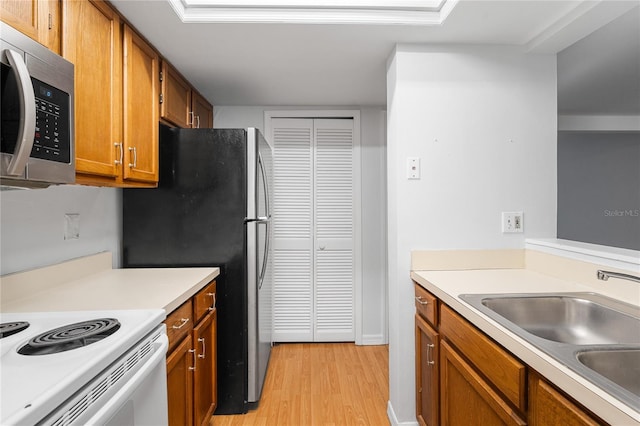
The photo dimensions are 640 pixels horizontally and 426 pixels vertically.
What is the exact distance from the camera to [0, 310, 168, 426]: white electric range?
0.65 metres

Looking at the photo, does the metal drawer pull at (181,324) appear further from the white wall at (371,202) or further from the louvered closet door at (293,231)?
the white wall at (371,202)

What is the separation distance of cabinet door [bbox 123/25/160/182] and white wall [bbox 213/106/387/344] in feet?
3.82

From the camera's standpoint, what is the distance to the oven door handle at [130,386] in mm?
767

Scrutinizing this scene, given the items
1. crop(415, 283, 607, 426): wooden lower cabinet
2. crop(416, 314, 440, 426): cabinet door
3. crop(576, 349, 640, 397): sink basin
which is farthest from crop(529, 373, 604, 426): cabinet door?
crop(416, 314, 440, 426): cabinet door

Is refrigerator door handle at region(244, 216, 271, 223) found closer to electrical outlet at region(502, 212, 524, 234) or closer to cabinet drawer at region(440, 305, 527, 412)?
cabinet drawer at region(440, 305, 527, 412)

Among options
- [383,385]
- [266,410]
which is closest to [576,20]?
[383,385]

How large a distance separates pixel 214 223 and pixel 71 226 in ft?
2.24

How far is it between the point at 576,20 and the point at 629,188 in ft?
14.0

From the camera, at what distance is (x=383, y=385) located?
2.29 m

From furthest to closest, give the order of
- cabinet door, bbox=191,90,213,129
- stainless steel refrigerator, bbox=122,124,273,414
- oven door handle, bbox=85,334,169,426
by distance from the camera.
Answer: cabinet door, bbox=191,90,213,129 → stainless steel refrigerator, bbox=122,124,273,414 → oven door handle, bbox=85,334,169,426

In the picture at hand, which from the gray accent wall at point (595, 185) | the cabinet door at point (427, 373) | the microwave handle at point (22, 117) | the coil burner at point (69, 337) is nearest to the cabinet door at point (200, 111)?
the microwave handle at point (22, 117)

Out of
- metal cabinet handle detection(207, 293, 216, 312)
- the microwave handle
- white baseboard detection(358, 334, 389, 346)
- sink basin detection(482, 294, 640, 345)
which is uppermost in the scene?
the microwave handle

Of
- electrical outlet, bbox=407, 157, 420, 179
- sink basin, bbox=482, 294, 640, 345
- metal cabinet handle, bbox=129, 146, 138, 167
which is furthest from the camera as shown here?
electrical outlet, bbox=407, 157, 420, 179

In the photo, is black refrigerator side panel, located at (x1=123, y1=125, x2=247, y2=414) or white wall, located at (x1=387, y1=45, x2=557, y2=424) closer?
white wall, located at (x1=387, y1=45, x2=557, y2=424)
